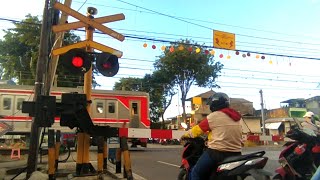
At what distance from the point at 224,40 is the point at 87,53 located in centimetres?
1161

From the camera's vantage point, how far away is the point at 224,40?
18.2m

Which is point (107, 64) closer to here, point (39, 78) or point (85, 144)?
point (85, 144)

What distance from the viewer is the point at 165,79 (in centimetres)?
4691

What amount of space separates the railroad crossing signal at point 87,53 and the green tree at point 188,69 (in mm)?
35879

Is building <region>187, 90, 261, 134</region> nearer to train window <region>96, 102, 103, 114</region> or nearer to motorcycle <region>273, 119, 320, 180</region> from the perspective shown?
train window <region>96, 102, 103, 114</region>

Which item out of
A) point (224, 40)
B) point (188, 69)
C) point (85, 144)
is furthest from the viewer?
point (188, 69)

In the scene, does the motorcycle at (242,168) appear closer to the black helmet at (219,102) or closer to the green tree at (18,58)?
the black helmet at (219,102)

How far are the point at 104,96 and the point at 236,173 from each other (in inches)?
813

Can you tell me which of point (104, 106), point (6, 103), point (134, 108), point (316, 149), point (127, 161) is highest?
point (6, 103)

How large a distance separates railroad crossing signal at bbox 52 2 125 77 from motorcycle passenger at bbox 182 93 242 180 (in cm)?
323

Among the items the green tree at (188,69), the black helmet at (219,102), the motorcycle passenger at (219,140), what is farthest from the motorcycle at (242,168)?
the green tree at (188,69)

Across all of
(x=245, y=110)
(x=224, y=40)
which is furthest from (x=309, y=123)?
(x=245, y=110)

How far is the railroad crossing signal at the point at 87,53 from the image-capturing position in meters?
7.49

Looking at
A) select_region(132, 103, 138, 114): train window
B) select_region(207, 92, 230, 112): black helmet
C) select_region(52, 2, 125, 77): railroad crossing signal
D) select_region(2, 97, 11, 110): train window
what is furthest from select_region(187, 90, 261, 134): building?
select_region(207, 92, 230, 112): black helmet
